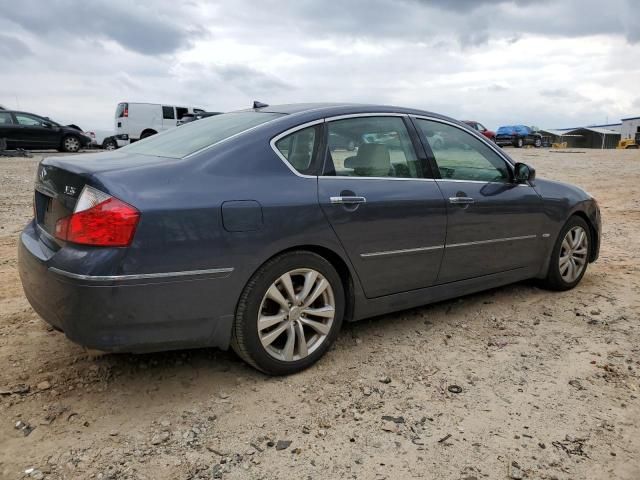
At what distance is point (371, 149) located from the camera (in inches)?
142

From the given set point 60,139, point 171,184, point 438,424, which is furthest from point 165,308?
point 60,139

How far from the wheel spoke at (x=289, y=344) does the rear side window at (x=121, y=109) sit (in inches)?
875

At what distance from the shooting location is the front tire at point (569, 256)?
4.76m

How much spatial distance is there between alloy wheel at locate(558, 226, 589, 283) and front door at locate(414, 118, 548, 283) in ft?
1.17

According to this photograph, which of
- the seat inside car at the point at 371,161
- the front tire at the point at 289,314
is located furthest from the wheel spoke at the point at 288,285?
the seat inside car at the point at 371,161

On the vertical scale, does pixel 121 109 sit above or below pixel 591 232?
above

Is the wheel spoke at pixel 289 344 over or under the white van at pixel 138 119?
under

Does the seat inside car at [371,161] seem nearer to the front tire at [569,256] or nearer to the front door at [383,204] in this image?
the front door at [383,204]

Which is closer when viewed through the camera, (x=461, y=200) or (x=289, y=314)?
(x=289, y=314)

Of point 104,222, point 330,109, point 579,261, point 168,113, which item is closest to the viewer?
point 104,222

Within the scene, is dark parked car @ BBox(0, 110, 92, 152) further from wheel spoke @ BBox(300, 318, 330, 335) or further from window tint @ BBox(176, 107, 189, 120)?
wheel spoke @ BBox(300, 318, 330, 335)

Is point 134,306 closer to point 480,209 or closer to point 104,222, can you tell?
point 104,222

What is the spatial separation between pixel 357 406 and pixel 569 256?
9.41 feet

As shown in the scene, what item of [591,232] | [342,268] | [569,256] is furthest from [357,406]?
[591,232]
